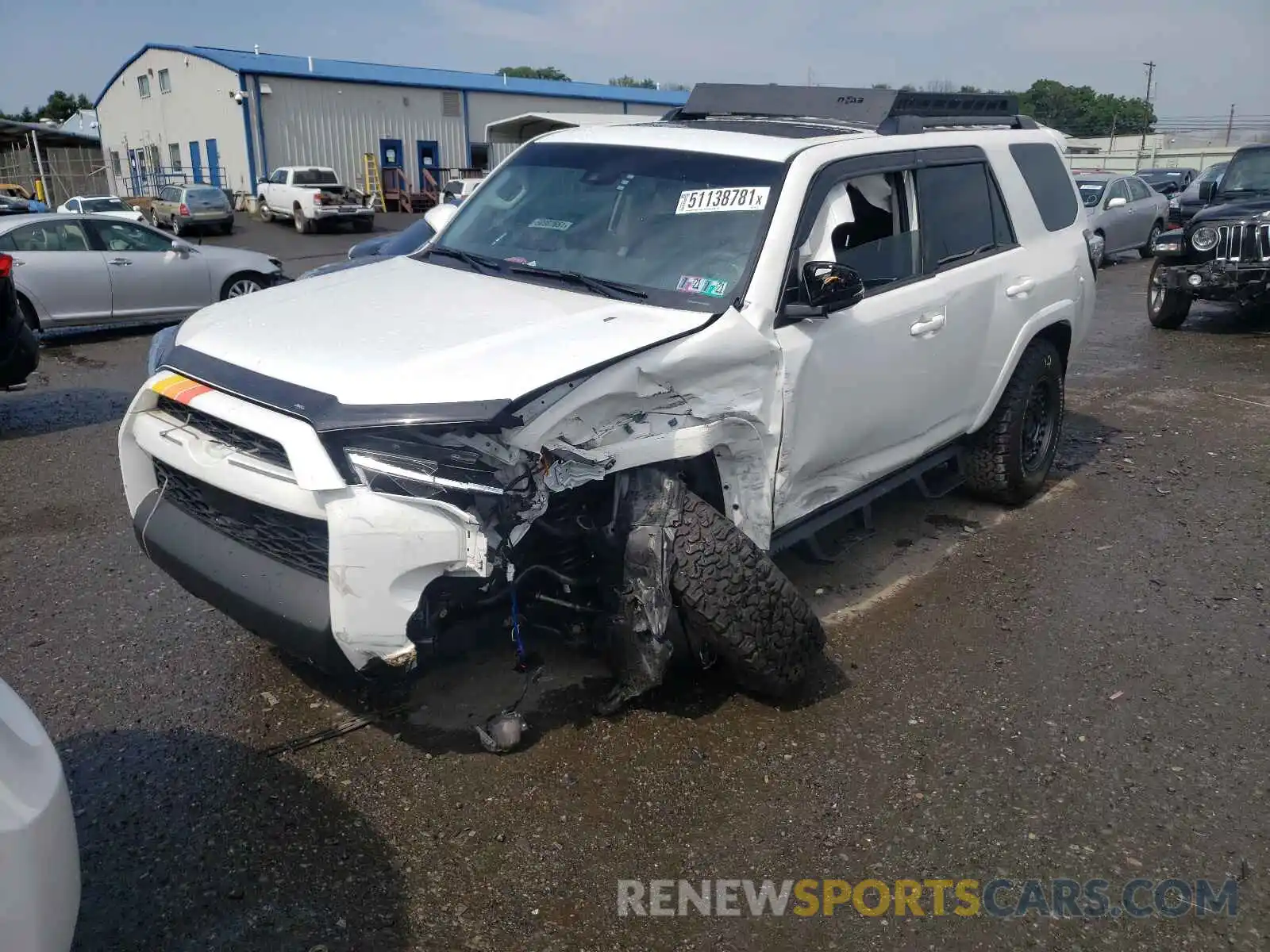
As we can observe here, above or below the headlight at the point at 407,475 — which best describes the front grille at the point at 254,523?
below

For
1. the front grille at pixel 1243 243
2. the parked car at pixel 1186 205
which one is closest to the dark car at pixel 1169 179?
the parked car at pixel 1186 205

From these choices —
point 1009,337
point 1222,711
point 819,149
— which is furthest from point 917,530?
point 819,149

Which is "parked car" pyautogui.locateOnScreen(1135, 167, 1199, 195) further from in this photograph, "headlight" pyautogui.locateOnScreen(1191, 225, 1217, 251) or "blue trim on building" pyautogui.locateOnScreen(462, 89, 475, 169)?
"blue trim on building" pyautogui.locateOnScreen(462, 89, 475, 169)

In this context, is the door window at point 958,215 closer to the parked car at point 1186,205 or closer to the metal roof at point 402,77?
the parked car at point 1186,205

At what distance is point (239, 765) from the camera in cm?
322

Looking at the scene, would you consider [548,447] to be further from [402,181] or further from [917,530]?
[402,181]

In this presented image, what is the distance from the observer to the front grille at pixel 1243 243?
1037 centimetres

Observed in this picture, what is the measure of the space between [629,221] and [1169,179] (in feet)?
83.9

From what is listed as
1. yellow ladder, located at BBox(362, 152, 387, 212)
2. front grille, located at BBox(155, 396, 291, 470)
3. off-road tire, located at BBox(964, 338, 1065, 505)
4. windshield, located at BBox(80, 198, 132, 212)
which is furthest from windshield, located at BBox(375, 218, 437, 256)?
yellow ladder, located at BBox(362, 152, 387, 212)

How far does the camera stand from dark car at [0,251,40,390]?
7086 mm

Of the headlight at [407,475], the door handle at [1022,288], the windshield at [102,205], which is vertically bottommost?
the headlight at [407,475]

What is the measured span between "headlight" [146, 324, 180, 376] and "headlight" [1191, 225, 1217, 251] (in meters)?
10.6

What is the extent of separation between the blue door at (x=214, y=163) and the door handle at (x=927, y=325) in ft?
123

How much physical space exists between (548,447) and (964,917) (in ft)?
5.64
